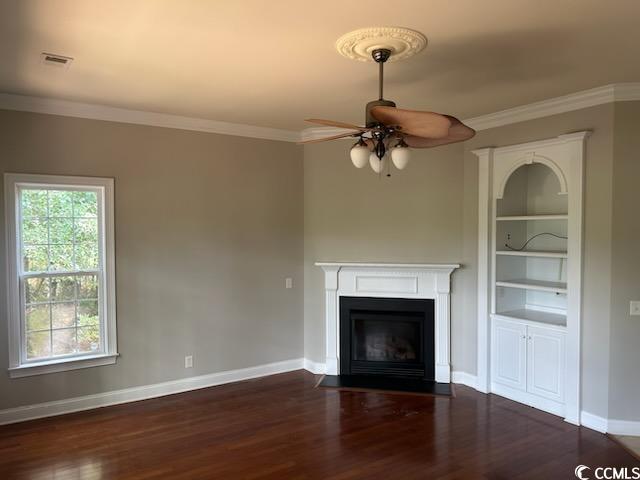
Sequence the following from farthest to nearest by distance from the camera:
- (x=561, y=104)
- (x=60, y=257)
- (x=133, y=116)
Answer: (x=133, y=116) < (x=60, y=257) < (x=561, y=104)

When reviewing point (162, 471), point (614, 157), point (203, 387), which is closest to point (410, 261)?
point (614, 157)

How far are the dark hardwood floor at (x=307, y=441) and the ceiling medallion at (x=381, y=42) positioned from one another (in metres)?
2.72

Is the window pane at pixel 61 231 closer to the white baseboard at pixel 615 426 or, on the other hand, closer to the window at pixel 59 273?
the window at pixel 59 273

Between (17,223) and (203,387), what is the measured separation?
2.34 metres

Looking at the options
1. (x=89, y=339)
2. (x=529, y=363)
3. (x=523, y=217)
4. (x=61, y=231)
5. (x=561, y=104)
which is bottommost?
(x=529, y=363)

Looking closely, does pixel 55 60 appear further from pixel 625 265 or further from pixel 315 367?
pixel 625 265

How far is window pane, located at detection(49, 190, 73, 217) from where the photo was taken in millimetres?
4195

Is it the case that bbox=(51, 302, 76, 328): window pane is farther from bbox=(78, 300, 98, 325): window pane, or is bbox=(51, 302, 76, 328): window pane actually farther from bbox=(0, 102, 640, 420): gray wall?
bbox=(0, 102, 640, 420): gray wall

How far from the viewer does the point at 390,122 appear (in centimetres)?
243

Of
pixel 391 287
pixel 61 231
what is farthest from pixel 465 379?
pixel 61 231

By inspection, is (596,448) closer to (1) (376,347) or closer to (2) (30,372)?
(1) (376,347)

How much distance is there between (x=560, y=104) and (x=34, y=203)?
4.60m

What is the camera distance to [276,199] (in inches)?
212

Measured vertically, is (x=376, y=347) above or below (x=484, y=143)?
below
